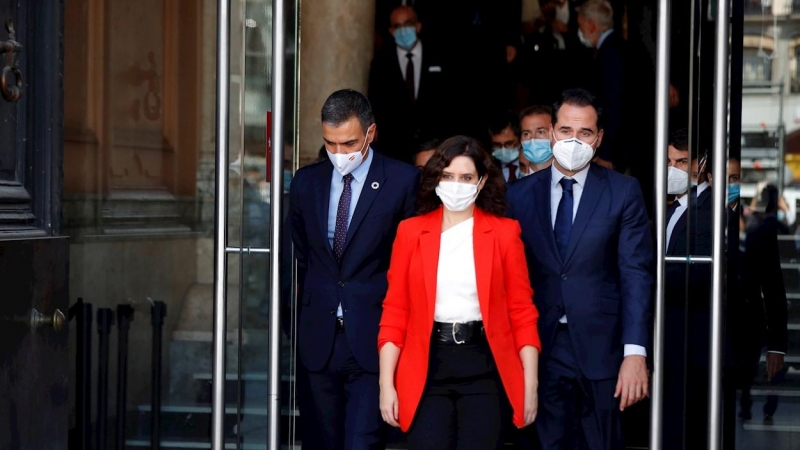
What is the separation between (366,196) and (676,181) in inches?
49.9

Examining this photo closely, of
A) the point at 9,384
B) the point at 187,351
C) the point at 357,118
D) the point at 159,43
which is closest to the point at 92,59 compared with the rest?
the point at 159,43

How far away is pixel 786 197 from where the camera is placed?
524 centimetres

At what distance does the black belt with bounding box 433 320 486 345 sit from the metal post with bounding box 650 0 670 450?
0.70 m

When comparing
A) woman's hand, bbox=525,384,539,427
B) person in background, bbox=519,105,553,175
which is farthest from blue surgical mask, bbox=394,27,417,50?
woman's hand, bbox=525,384,539,427

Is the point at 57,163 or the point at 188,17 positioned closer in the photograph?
the point at 57,163

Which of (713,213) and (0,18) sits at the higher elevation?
(0,18)

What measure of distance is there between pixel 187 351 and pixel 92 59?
1.57 m

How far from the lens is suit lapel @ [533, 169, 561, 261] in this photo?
5.16 m

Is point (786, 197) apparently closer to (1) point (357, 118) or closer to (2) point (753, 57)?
(2) point (753, 57)

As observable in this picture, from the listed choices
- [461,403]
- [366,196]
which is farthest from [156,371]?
[461,403]

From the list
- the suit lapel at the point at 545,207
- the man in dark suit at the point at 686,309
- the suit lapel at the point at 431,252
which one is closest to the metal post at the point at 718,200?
the man in dark suit at the point at 686,309

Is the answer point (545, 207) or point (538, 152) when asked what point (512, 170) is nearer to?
point (538, 152)

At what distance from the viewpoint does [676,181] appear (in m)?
5.62

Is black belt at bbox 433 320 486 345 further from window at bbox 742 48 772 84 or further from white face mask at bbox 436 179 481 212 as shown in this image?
window at bbox 742 48 772 84
